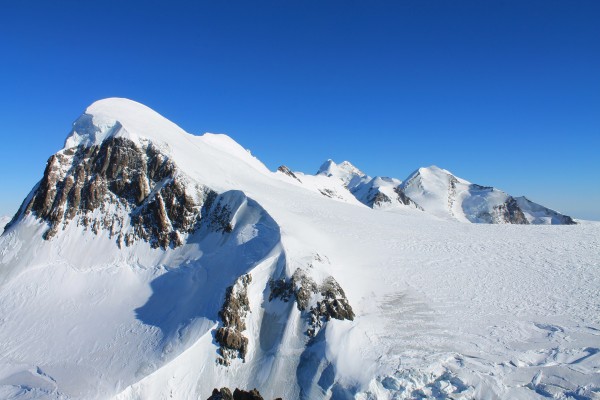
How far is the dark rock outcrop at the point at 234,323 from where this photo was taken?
27188 mm

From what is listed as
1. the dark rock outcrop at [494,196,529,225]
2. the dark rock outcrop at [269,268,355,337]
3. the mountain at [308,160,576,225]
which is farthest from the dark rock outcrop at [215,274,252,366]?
the dark rock outcrop at [494,196,529,225]

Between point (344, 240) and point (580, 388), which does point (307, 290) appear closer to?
point (344, 240)

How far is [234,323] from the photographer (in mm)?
28125

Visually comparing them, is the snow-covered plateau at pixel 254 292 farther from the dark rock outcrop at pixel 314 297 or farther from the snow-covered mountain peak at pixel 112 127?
the snow-covered mountain peak at pixel 112 127

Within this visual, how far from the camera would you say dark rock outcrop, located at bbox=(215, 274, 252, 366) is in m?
27.2

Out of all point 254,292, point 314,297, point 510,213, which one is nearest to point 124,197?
point 254,292

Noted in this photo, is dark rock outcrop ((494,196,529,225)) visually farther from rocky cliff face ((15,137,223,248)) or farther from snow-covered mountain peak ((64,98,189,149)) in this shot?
rocky cliff face ((15,137,223,248))

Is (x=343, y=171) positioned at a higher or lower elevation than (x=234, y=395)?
higher

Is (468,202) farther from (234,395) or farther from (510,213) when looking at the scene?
(234,395)

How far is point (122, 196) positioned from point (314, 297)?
74.2 ft

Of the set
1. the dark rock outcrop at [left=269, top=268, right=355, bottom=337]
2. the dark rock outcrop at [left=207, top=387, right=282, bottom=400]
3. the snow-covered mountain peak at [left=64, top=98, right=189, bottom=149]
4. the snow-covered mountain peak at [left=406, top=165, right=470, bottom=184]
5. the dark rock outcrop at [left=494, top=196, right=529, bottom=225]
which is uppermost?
the snow-covered mountain peak at [left=406, top=165, right=470, bottom=184]

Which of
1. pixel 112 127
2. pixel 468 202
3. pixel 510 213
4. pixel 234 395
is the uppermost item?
pixel 468 202

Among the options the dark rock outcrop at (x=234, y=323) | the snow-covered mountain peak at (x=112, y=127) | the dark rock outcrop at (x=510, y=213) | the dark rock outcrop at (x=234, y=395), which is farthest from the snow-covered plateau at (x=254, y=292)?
the dark rock outcrop at (x=510, y=213)

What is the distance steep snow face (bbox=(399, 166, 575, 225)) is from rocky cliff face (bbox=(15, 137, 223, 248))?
10392 centimetres
